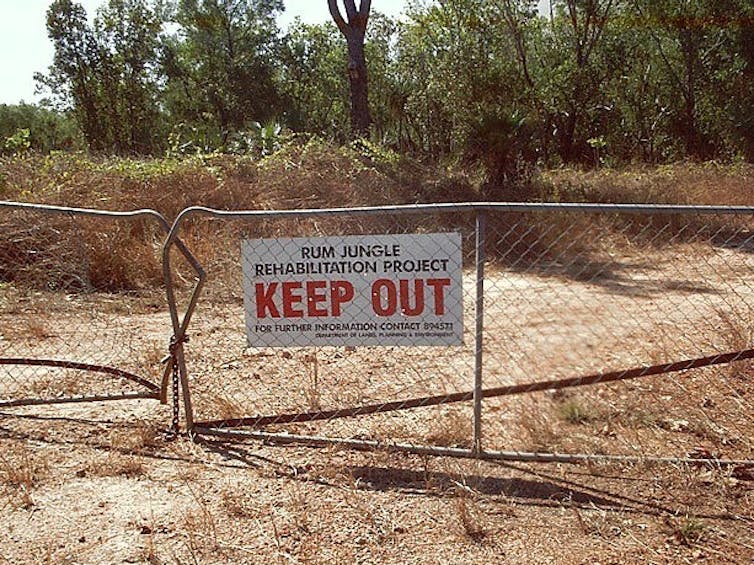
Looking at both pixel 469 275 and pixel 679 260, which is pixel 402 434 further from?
pixel 679 260

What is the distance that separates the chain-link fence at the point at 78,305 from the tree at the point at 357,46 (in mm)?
6680

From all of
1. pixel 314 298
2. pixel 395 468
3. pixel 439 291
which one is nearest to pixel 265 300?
Result: pixel 314 298

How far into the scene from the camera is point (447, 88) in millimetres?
14945

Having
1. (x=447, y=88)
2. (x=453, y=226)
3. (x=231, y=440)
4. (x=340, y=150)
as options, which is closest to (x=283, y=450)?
(x=231, y=440)

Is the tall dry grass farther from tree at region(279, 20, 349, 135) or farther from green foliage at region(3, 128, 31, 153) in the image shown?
tree at region(279, 20, 349, 135)

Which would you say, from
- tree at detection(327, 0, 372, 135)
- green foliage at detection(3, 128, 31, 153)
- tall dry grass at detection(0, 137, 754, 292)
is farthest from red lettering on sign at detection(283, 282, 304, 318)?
tree at detection(327, 0, 372, 135)

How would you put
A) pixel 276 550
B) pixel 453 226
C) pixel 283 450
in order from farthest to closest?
pixel 453 226 → pixel 283 450 → pixel 276 550

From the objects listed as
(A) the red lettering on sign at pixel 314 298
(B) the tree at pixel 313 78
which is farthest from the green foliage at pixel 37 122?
(A) the red lettering on sign at pixel 314 298

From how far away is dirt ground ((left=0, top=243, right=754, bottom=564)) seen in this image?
3230mm

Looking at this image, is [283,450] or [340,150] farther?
[340,150]

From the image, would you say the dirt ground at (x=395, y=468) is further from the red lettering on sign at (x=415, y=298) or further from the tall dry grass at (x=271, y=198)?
the tall dry grass at (x=271, y=198)

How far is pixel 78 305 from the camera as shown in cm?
827

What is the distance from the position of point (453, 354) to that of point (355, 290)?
7.84 ft

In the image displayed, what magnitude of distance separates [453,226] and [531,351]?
5594 mm
